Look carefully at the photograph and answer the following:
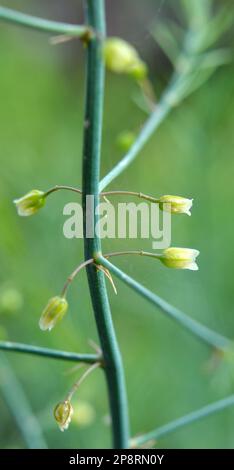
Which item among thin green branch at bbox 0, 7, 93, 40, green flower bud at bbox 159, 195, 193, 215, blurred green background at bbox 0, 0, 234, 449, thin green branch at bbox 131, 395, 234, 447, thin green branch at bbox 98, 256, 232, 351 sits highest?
blurred green background at bbox 0, 0, 234, 449

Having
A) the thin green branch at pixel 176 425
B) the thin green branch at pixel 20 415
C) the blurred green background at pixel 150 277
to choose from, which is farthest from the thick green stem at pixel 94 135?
the blurred green background at pixel 150 277

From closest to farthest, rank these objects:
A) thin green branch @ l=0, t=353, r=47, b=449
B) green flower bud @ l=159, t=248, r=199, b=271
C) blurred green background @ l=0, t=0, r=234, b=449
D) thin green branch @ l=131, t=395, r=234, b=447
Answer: green flower bud @ l=159, t=248, r=199, b=271
thin green branch @ l=131, t=395, r=234, b=447
thin green branch @ l=0, t=353, r=47, b=449
blurred green background @ l=0, t=0, r=234, b=449

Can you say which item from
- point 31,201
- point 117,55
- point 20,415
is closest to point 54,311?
point 31,201

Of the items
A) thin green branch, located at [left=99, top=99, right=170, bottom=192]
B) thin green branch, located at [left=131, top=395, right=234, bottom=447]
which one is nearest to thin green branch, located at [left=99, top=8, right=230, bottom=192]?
thin green branch, located at [left=99, top=99, right=170, bottom=192]

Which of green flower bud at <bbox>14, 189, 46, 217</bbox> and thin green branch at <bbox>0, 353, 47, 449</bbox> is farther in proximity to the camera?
thin green branch at <bbox>0, 353, 47, 449</bbox>

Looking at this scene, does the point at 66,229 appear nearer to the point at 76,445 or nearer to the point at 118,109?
the point at 76,445
